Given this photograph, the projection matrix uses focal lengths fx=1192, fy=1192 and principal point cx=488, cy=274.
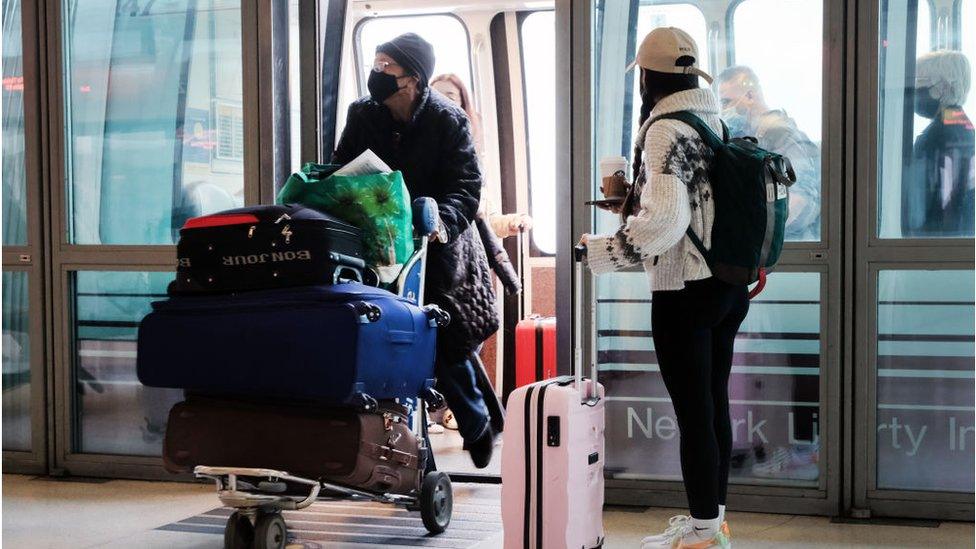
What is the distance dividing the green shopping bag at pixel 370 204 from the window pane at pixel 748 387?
112 centimetres

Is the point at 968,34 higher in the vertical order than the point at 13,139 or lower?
higher

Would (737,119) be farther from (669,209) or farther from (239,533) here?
(239,533)

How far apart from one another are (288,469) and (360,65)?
4.38 meters

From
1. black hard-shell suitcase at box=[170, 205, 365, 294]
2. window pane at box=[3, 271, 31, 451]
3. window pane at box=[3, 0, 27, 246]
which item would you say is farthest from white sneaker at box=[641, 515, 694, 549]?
window pane at box=[3, 0, 27, 246]

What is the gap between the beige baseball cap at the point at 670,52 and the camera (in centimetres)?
301

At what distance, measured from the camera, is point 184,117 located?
482 cm

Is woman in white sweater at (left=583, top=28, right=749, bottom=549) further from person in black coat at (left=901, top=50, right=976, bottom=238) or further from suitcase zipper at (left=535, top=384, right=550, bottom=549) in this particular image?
person in black coat at (left=901, top=50, right=976, bottom=238)

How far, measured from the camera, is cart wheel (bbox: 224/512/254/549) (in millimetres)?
3401

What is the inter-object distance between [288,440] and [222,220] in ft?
2.04

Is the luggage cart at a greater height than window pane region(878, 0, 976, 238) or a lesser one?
lesser

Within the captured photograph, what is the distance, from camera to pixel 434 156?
432 cm

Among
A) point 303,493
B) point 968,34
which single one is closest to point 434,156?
point 303,493

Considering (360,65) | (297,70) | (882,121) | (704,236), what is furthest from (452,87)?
(704,236)

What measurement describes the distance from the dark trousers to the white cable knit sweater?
1.61 m
